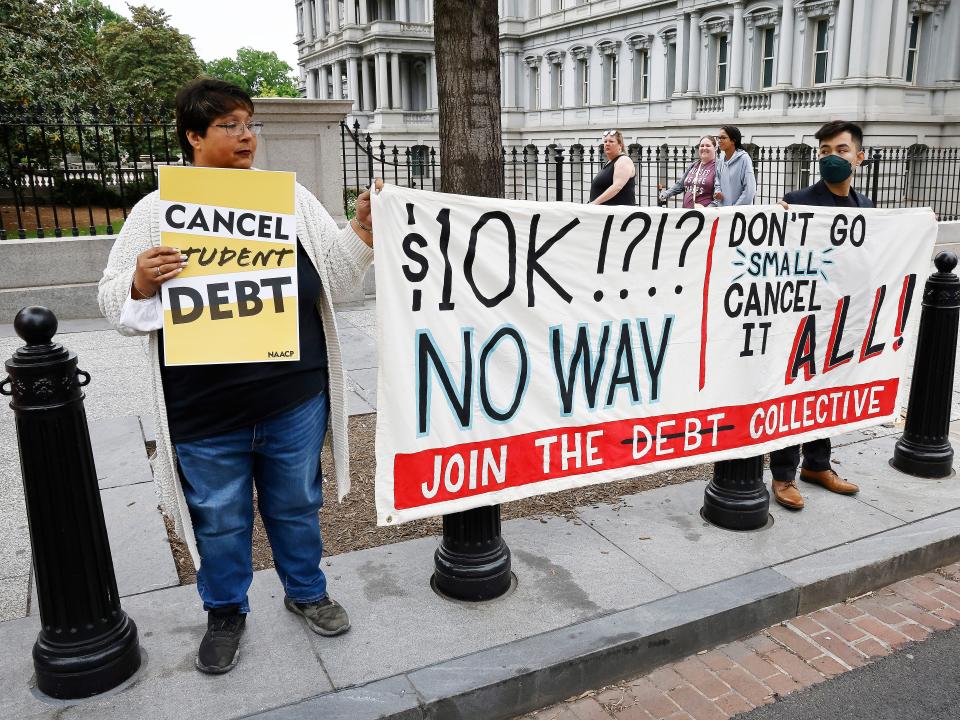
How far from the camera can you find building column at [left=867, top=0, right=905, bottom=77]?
3038 cm

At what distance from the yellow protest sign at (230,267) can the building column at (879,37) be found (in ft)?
108

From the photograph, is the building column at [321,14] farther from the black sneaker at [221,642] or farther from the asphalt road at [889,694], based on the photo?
the asphalt road at [889,694]

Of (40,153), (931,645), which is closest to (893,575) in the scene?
(931,645)

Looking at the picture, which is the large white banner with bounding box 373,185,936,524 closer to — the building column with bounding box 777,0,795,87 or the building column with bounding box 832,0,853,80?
the building column with bounding box 832,0,853,80

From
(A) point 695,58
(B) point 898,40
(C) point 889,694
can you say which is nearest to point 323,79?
(A) point 695,58

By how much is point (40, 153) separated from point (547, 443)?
44.6 feet

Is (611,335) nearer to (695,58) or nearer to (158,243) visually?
(158,243)

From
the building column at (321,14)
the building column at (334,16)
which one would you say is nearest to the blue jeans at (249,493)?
the building column at (334,16)

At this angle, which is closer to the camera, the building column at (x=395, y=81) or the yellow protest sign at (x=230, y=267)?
the yellow protest sign at (x=230, y=267)

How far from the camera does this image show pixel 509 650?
3275 millimetres

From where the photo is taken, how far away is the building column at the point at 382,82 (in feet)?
199

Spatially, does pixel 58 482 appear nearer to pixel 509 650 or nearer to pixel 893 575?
pixel 509 650

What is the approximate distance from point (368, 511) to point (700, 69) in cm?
3795

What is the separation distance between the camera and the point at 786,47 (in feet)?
110
